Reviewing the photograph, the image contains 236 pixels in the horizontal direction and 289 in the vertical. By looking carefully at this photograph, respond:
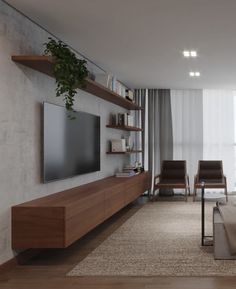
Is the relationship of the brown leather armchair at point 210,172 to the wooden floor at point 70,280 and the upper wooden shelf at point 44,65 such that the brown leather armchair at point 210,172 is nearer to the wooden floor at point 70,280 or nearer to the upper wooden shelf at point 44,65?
the upper wooden shelf at point 44,65

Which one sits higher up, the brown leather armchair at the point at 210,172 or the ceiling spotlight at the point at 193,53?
the ceiling spotlight at the point at 193,53

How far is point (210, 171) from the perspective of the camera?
29.7 feet

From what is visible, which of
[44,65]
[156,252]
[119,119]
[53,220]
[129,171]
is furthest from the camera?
[129,171]

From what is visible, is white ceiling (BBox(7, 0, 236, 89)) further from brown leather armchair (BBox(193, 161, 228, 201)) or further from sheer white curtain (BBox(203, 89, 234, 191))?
sheer white curtain (BBox(203, 89, 234, 191))

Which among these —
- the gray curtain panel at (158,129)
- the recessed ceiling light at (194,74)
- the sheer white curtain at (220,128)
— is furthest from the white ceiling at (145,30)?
the sheer white curtain at (220,128)

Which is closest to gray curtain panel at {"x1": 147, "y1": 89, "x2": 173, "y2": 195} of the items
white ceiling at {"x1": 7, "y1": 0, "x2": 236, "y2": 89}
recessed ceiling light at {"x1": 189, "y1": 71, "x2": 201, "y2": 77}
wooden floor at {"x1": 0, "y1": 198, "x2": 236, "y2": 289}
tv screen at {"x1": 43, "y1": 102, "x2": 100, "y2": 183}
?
recessed ceiling light at {"x1": 189, "y1": 71, "x2": 201, "y2": 77}

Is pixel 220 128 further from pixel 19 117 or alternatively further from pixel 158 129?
pixel 19 117

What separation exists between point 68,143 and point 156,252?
167 centimetres

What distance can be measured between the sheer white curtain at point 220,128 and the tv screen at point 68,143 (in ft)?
12.8

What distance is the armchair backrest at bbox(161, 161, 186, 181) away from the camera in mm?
9117

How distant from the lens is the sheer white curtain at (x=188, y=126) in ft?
32.4

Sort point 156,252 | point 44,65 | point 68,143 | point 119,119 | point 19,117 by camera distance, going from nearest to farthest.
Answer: point 19,117 < point 44,65 < point 156,252 < point 68,143 < point 119,119

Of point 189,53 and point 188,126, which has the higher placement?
point 189,53

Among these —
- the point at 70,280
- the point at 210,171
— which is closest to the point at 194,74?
the point at 210,171
